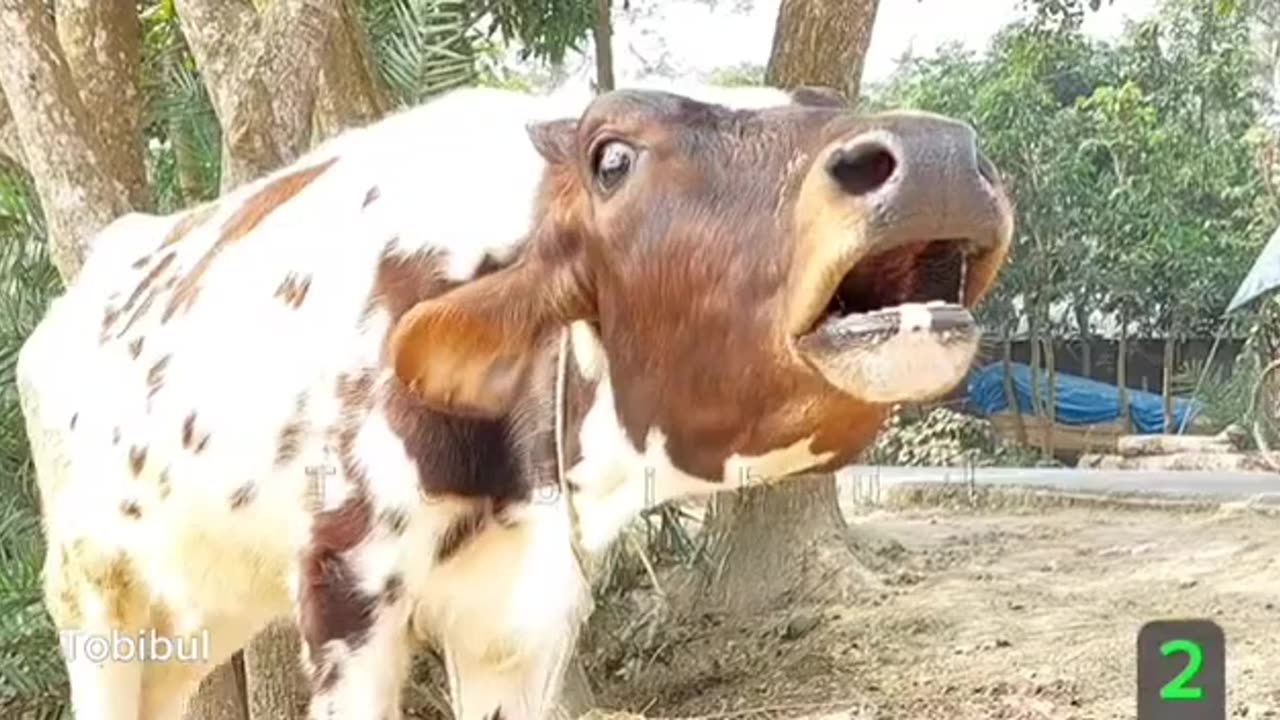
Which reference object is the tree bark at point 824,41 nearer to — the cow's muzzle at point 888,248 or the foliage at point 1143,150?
the foliage at point 1143,150

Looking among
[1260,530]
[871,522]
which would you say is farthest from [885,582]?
[1260,530]

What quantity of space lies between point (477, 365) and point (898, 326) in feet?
0.38

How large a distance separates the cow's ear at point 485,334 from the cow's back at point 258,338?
0.02 meters

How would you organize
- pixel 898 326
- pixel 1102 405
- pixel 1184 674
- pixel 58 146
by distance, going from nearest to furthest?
pixel 898 326
pixel 1184 674
pixel 58 146
pixel 1102 405

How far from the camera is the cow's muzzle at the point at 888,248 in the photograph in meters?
0.33

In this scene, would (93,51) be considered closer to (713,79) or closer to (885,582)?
(713,79)

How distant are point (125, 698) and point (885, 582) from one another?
40 cm

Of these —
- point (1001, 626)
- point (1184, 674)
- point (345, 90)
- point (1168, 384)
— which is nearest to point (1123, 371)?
point (1168, 384)

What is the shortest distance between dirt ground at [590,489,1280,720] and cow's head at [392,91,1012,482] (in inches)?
16.0

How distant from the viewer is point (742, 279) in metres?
0.35

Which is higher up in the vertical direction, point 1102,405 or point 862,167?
point 862,167

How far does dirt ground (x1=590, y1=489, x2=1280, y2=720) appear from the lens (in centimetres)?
78

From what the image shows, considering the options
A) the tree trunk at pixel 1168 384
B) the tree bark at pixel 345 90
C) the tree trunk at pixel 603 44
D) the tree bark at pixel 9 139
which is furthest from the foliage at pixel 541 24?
the tree trunk at pixel 1168 384

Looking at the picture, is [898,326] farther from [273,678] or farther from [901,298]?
[273,678]
